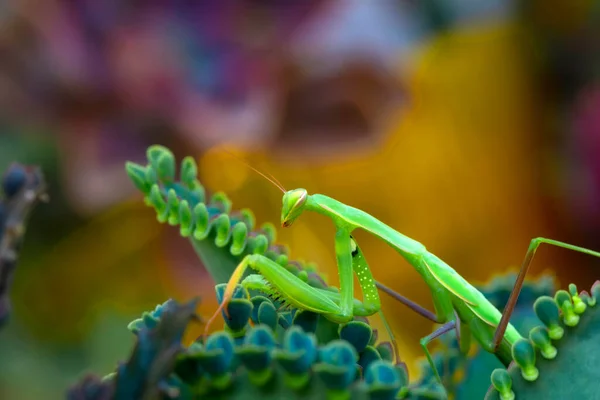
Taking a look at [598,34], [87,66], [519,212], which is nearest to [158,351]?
[87,66]

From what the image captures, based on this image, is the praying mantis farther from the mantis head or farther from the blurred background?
the blurred background

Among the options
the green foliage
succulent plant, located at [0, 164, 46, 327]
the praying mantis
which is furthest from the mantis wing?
succulent plant, located at [0, 164, 46, 327]

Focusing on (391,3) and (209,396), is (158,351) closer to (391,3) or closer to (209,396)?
(209,396)

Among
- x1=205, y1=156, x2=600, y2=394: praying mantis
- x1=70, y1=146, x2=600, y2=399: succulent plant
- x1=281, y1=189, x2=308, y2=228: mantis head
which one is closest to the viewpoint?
x1=70, y1=146, x2=600, y2=399: succulent plant

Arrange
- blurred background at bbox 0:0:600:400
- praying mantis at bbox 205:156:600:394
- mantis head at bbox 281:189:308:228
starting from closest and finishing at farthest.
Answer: praying mantis at bbox 205:156:600:394 < mantis head at bbox 281:189:308:228 < blurred background at bbox 0:0:600:400

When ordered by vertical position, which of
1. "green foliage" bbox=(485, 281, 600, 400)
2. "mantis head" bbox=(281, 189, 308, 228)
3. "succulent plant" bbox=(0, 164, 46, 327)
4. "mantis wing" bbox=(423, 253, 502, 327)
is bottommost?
"mantis wing" bbox=(423, 253, 502, 327)

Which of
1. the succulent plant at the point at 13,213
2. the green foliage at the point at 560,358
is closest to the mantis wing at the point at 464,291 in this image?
the green foliage at the point at 560,358

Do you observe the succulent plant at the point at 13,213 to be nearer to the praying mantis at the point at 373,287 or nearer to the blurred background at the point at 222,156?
the praying mantis at the point at 373,287
